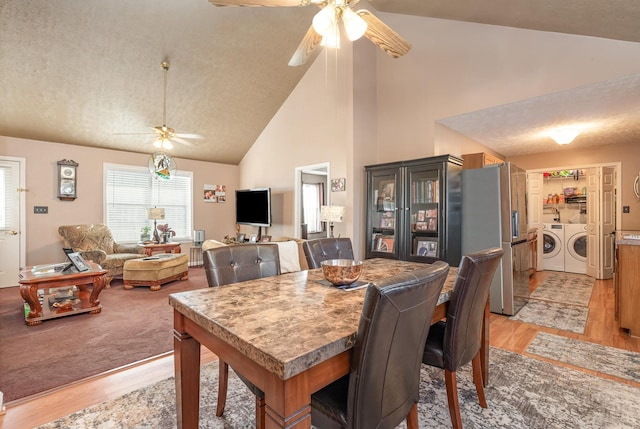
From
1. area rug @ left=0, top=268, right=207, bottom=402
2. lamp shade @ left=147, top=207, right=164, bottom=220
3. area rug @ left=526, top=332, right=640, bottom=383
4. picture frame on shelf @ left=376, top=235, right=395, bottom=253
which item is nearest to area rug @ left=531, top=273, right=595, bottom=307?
area rug @ left=526, top=332, right=640, bottom=383

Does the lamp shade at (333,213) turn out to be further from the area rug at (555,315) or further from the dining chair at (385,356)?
the dining chair at (385,356)

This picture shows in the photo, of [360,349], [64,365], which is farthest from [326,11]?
[64,365]

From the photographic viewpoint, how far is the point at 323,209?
4.31m

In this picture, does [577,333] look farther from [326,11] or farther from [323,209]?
[326,11]

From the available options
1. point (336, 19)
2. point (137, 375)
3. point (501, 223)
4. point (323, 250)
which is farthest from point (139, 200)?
point (501, 223)

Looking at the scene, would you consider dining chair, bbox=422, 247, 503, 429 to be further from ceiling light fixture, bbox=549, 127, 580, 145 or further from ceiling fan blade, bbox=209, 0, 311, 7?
ceiling light fixture, bbox=549, 127, 580, 145

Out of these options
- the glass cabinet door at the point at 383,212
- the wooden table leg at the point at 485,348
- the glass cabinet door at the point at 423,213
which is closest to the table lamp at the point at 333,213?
the glass cabinet door at the point at 383,212

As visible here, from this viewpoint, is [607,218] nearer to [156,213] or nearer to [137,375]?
[137,375]

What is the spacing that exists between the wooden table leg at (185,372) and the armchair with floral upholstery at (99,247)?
4.26 m

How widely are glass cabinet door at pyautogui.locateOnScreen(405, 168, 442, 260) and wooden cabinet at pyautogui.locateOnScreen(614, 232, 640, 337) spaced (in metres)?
1.66

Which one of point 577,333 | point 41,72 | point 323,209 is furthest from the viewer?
point 323,209

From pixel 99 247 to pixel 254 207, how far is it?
2.78 metres

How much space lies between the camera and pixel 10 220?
472cm

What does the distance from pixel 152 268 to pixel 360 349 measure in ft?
14.7
